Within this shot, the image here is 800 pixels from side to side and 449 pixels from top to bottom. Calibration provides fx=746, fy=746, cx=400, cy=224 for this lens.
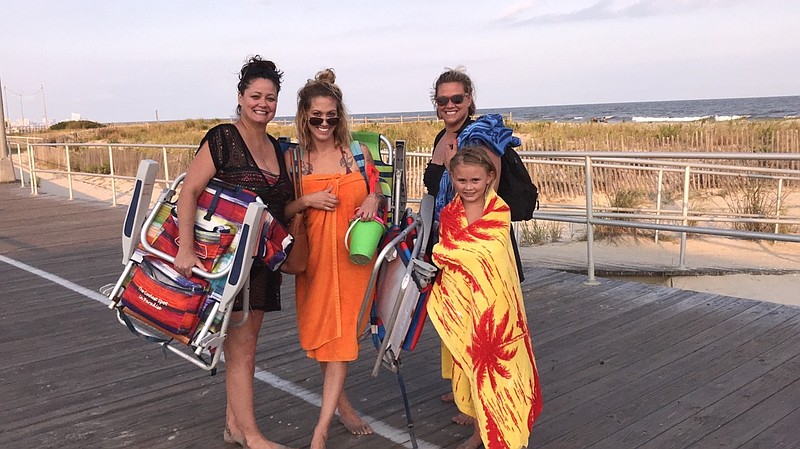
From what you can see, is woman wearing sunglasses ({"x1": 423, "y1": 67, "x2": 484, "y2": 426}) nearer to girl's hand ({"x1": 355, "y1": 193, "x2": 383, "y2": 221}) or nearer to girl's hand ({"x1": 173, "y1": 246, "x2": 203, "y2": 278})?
girl's hand ({"x1": 355, "y1": 193, "x2": 383, "y2": 221})

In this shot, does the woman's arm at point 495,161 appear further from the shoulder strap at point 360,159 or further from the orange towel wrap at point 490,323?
the shoulder strap at point 360,159

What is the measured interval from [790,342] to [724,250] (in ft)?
19.0

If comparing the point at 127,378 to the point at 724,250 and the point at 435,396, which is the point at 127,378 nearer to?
the point at 435,396

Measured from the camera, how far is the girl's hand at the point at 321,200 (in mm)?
2639

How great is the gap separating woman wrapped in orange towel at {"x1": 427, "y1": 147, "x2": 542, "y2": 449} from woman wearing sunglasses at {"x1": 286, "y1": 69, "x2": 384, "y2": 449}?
337mm

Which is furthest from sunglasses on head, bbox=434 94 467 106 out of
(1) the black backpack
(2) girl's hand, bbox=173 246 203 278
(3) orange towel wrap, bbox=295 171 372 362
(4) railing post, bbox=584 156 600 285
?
(4) railing post, bbox=584 156 600 285

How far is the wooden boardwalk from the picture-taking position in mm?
3059

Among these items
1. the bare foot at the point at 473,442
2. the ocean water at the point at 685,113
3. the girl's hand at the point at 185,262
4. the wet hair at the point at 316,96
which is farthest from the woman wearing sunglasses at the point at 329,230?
the ocean water at the point at 685,113

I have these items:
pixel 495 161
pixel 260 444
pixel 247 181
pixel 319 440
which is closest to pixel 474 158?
pixel 495 161

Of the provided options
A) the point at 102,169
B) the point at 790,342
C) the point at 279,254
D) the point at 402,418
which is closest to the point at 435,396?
the point at 402,418

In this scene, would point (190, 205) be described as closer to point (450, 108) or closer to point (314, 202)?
point (314, 202)

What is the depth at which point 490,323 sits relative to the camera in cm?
253

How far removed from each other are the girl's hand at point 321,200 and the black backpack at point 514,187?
605 mm

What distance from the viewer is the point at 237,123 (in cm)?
265
